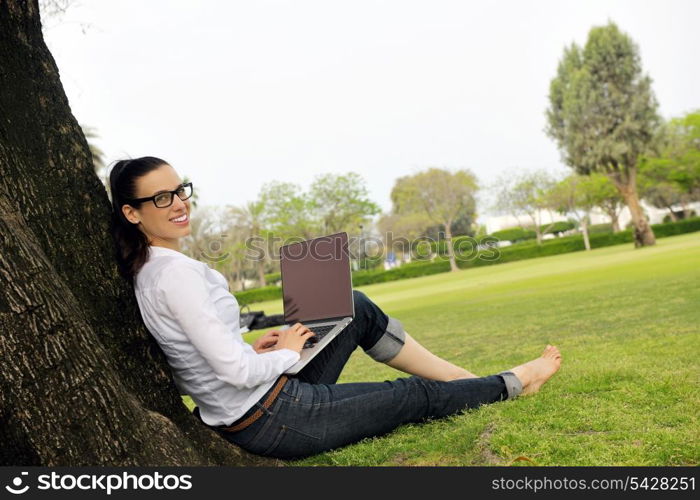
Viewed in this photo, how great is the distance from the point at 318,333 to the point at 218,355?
801mm

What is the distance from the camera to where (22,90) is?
2656 mm

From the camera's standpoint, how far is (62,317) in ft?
7.52

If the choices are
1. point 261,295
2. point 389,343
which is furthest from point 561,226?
point 389,343

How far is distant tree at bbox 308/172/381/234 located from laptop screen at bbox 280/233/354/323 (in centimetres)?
6033

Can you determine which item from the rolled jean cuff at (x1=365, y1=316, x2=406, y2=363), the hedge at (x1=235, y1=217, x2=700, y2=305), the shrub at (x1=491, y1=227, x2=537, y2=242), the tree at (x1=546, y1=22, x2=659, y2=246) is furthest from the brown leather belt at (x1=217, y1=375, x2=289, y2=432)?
the shrub at (x1=491, y1=227, x2=537, y2=242)

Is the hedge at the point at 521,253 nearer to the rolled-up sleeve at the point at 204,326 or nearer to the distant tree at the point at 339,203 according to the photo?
the distant tree at the point at 339,203

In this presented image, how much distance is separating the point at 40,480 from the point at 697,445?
2.44m

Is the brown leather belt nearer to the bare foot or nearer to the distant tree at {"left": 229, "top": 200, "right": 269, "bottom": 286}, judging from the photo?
the bare foot

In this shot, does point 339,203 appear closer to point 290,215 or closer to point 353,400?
point 290,215

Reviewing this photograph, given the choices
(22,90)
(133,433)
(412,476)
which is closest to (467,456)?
(412,476)

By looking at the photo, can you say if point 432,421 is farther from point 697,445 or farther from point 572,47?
point 572,47

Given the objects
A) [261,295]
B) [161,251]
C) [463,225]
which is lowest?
[261,295]

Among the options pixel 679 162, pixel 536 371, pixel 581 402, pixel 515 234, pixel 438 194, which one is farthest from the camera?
pixel 515 234

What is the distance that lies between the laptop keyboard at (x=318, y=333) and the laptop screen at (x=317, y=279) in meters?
0.09
